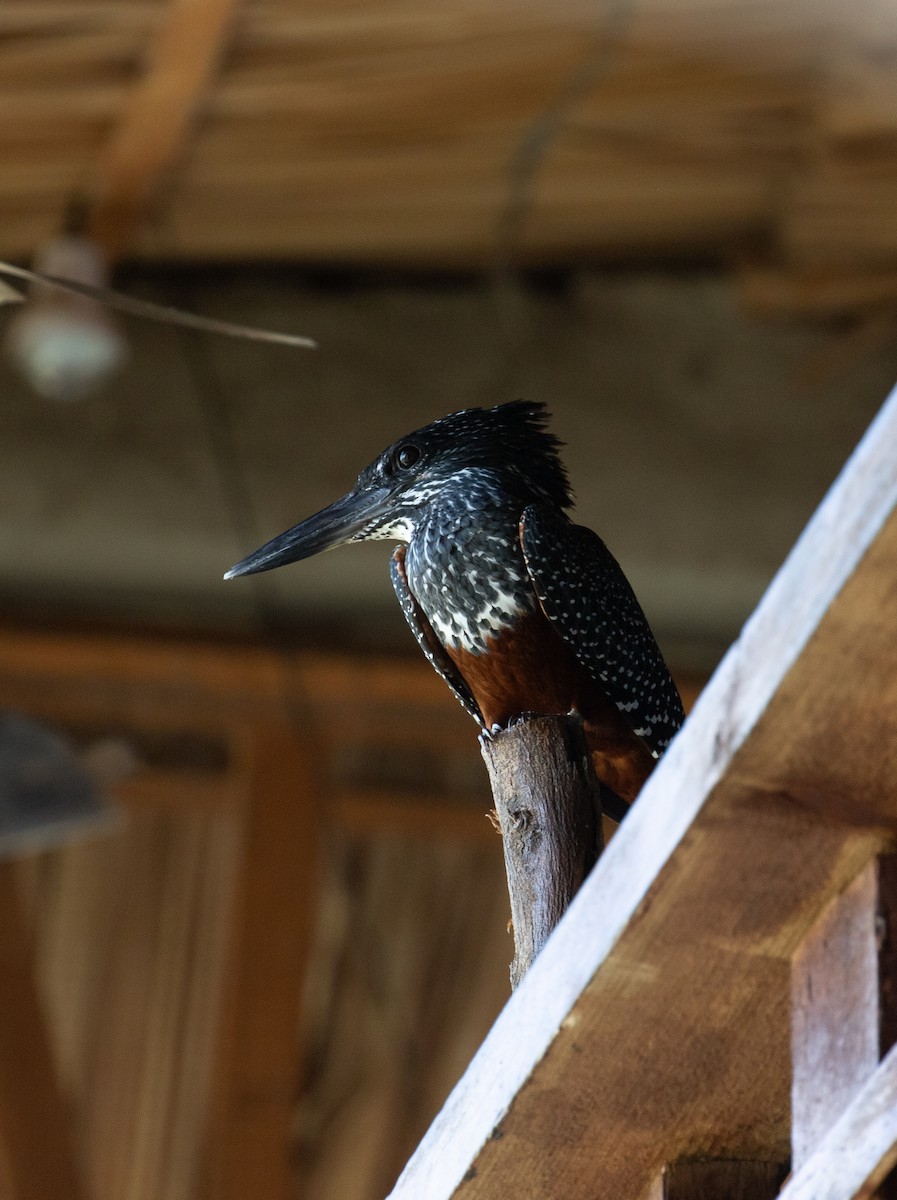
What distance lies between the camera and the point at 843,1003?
91 cm

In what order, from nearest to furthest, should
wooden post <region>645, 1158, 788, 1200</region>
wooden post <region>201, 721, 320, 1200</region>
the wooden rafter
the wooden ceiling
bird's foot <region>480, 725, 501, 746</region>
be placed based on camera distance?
wooden post <region>645, 1158, 788, 1200</region> < bird's foot <region>480, 725, 501, 746</region> < the wooden rafter < the wooden ceiling < wooden post <region>201, 721, 320, 1200</region>

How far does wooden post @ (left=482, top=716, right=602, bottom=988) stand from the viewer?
55.8 inches

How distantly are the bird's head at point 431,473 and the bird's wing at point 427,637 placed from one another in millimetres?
39

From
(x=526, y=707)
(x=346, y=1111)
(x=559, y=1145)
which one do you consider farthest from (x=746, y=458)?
(x=559, y=1145)

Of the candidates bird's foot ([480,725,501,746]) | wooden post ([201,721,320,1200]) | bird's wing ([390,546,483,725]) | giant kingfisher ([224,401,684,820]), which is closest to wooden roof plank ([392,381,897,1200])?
bird's foot ([480,725,501,746])

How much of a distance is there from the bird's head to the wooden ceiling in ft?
5.05

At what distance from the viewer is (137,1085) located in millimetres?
4262

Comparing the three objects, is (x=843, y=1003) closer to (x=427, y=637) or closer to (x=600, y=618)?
(x=600, y=618)

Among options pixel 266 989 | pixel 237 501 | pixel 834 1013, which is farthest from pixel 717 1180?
pixel 237 501

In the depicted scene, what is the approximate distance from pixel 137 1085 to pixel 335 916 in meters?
0.63

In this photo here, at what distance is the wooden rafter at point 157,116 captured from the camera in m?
3.25

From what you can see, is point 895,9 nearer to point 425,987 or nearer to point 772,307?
point 772,307

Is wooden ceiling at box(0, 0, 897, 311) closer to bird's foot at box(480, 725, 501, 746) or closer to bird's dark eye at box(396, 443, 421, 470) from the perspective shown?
bird's dark eye at box(396, 443, 421, 470)

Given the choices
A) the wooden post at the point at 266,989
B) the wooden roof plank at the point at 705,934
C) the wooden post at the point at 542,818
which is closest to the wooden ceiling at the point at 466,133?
the wooden post at the point at 266,989
